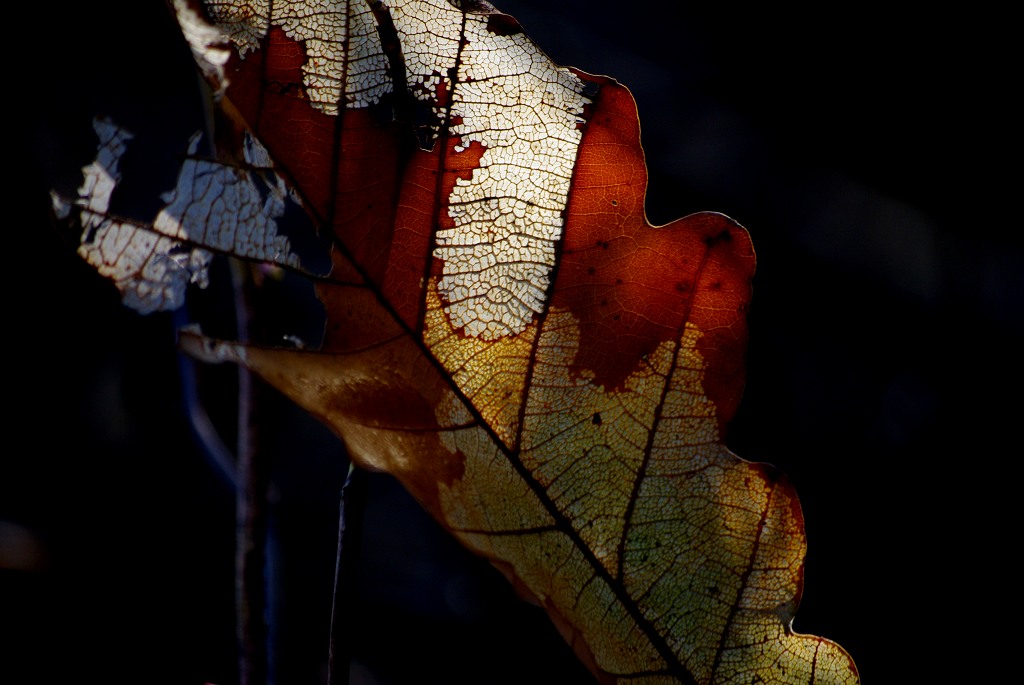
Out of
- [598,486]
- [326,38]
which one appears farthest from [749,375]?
[326,38]

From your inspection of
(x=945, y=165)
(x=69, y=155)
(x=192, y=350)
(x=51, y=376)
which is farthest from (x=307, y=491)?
(x=945, y=165)

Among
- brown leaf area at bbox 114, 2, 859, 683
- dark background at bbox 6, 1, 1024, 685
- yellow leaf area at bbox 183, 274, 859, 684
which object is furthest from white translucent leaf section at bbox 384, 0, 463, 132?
dark background at bbox 6, 1, 1024, 685

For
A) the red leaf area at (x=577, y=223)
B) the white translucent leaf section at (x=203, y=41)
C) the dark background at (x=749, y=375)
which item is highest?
the white translucent leaf section at (x=203, y=41)

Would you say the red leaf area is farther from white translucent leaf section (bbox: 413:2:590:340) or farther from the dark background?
the dark background

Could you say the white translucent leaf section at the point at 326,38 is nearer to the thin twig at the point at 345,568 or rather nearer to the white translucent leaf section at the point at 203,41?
the white translucent leaf section at the point at 203,41

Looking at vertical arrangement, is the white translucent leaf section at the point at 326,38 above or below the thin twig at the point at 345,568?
above

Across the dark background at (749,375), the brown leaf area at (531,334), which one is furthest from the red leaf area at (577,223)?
the dark background at (749,375)
